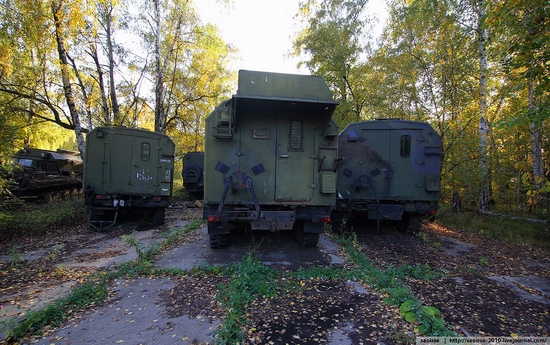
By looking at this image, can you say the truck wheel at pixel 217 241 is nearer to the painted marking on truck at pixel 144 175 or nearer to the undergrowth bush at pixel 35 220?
the painted marking on truck at pixel 144 175

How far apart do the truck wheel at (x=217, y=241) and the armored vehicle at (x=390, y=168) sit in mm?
2920

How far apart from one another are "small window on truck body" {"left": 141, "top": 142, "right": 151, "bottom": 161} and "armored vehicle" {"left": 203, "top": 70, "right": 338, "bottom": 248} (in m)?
4.19

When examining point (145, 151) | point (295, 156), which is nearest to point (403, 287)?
point (295, 156)

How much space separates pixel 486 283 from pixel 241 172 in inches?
167

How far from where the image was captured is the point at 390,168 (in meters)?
7.48

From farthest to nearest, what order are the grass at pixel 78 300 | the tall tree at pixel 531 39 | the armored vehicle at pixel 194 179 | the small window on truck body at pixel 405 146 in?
the armored vehicle at pixel 194 179 → the small window on truck body at pixel 405 146 → the tall tree at pixel 531 39 → the grass at pixel 78 300

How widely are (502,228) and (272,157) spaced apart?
8.30 m

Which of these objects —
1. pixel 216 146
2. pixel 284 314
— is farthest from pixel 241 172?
pixel 284 314

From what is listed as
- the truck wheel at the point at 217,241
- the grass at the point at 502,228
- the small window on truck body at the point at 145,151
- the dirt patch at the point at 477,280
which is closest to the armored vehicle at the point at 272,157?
the truck wheel at the point at 217,241

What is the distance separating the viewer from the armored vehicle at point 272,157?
5289mm

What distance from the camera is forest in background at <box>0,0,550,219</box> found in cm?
641

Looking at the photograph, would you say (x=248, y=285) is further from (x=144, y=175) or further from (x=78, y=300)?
(x=144, y=175)

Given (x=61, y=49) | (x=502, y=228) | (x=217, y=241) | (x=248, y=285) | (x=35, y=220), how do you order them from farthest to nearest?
1. (x=61, y=49)
2. (x=502, y=228)
3. (x=35, y=220)
4. (x=217, y=241)
5. (x=248, y=285)

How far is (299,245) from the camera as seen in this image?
6.31 meters
